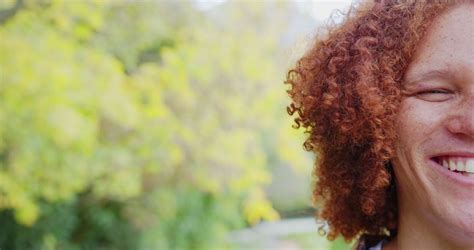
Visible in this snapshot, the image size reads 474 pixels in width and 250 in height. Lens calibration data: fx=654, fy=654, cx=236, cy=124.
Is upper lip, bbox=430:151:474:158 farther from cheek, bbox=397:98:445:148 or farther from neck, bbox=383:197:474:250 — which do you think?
neck, bbox=383:197:474:250

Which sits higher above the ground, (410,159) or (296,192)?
(296,192)

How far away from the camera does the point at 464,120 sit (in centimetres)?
143

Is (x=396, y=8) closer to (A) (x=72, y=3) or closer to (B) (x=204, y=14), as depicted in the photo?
(A) (x=72, y=3)

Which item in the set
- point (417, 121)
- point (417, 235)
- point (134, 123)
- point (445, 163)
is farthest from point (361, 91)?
point (134, 123)

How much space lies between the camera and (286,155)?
5172mm

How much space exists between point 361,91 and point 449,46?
23cm

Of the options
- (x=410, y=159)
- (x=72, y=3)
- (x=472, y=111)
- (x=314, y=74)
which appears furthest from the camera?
(x=72, y=3)

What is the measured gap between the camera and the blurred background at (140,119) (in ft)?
12.5

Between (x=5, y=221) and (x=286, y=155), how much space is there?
226cm

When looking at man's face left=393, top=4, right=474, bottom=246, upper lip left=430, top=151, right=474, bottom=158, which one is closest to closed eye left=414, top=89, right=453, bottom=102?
man's face left=393, top=4, right=474, bottom=246

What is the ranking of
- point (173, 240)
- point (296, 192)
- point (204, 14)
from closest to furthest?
1. point (204, 14)
2. point (173, 240)
3. point (296, 192)

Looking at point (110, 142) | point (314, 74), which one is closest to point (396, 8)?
point (314, 74)

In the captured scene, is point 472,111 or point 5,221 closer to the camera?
point 472,111

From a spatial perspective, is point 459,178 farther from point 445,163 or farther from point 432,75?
point 432,75
